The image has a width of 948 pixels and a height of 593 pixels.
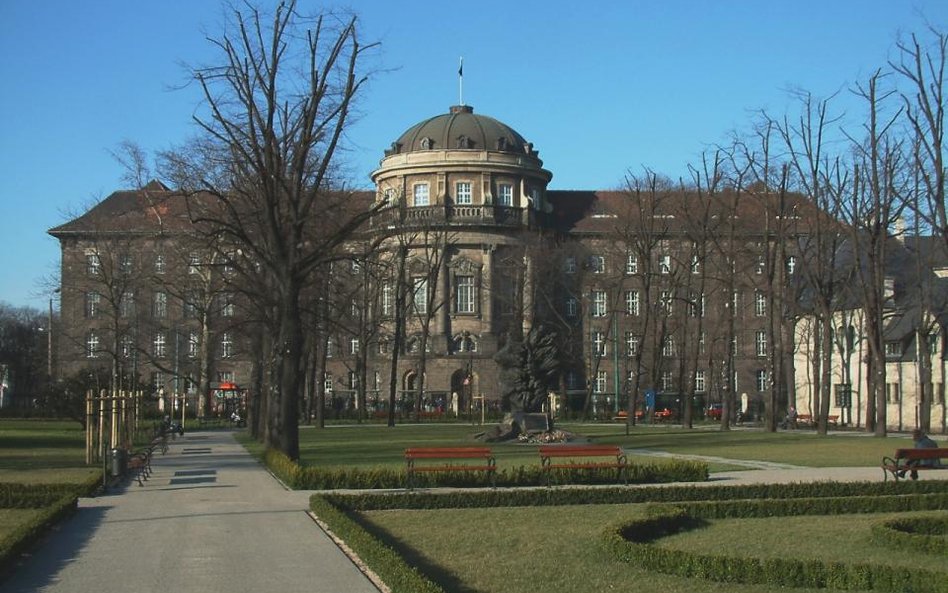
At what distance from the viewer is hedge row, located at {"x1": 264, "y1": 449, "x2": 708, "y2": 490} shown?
25938 millimetres

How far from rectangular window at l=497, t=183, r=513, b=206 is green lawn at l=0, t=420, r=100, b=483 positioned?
165 ft

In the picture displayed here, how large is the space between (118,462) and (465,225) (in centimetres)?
7313

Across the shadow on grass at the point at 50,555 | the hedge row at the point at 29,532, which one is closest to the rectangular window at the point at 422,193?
the hedge row at the point at 29,532

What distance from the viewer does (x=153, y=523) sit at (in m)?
19.7

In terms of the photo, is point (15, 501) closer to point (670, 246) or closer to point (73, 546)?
point (73, 546)

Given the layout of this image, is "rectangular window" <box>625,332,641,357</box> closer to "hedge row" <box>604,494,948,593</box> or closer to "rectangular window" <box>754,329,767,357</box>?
"rectangular window" <box>754,329,767,357</box>

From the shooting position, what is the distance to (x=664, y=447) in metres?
43.6

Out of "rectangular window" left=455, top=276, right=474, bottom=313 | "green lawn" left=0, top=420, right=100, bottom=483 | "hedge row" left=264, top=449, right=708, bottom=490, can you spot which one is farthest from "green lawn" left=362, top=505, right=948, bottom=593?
"rectangular window" left=455, top=276, right=474, bottom=313

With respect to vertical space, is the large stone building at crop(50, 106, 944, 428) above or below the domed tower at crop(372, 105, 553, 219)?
below

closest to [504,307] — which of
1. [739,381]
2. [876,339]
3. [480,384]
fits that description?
[480,384]

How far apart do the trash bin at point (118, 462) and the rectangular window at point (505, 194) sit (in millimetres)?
76030

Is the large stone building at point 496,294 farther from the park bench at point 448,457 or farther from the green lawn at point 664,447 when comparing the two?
the park bench at point 448,457

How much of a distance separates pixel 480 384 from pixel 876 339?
4758 centimetres

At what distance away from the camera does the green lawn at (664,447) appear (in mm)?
35344
